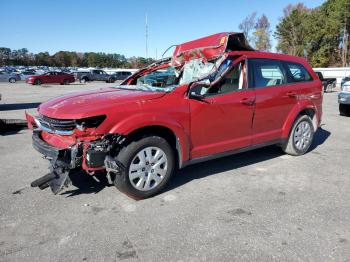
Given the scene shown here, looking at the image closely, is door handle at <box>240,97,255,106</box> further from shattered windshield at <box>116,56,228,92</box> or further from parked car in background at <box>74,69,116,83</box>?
parked car in background at <box>74,69,116,83</box>

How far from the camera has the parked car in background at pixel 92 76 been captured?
39797mm

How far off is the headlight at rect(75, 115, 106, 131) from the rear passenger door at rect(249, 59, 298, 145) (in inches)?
95.1

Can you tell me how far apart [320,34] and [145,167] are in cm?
5504

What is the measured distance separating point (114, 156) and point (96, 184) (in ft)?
2.94

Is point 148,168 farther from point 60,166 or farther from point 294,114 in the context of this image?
point 294,114

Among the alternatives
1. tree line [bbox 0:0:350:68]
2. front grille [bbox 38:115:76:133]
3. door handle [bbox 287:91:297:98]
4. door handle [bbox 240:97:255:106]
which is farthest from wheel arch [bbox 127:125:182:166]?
tree line [bbox 0:0:350:68]

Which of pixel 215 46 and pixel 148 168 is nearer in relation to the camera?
pixel 148 168

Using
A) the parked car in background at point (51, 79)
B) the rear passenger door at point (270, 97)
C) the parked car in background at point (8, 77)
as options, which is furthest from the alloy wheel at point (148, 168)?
the parked car in background at point (8, 77)

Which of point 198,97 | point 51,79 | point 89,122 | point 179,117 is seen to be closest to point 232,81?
point 198,97

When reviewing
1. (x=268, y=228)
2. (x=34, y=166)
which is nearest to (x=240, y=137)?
(x=268, y=228)

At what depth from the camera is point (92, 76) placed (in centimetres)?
4056

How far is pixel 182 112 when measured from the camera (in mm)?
4293

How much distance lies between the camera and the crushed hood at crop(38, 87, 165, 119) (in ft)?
12.4

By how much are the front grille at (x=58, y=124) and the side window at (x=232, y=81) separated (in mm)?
1826
